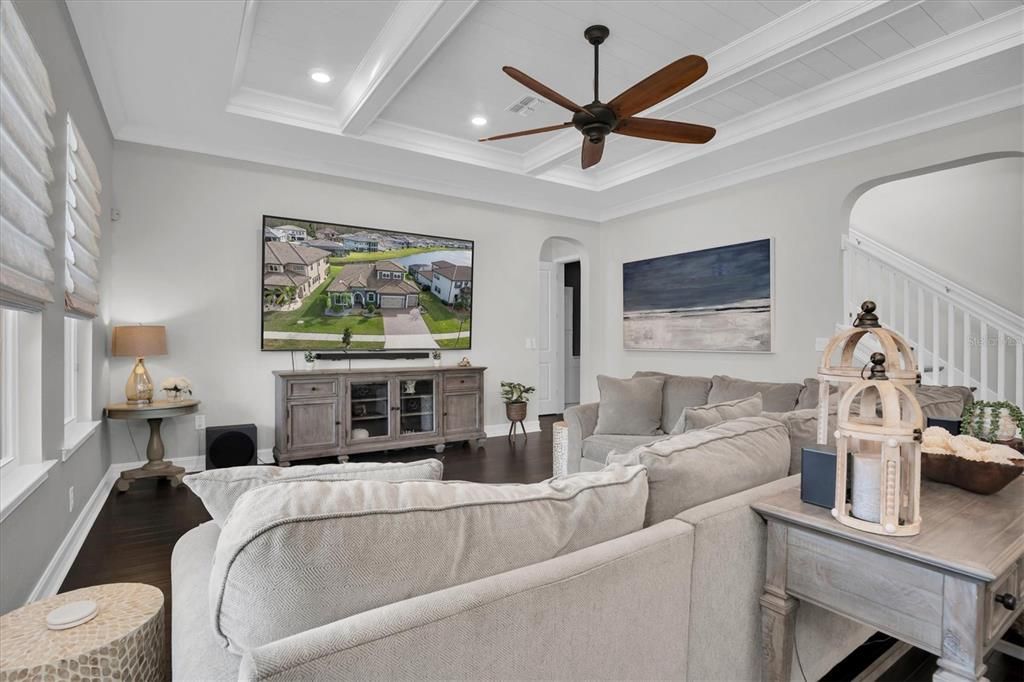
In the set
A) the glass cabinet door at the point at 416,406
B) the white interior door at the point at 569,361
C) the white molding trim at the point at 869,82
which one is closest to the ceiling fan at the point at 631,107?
the white molding trim at the point at 869,82

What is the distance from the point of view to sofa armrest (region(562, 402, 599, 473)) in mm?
3828

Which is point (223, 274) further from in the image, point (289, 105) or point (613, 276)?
point (613, 276)

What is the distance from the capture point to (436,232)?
5.73 metres

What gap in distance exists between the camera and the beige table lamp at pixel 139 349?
3.91 meters

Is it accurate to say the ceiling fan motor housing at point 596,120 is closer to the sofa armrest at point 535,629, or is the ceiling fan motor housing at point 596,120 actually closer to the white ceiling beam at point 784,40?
the white ceiling beam at point 784,40

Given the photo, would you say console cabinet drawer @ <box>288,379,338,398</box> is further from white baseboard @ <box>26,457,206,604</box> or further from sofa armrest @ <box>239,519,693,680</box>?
sofa armrest @ <box>239,519,693,680</box>

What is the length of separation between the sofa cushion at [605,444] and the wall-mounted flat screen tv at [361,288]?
2464 mm

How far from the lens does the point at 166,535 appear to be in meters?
3.04

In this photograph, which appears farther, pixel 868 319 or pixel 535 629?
pixel 868 319

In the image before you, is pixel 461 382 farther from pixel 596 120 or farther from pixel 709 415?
pixel 709 415

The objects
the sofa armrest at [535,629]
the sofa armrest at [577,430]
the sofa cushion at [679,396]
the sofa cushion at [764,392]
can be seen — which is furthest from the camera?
the sofa cushion at [679,396]

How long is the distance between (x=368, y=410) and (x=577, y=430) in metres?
2.12

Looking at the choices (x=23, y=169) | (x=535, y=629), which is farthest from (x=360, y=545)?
(x=23, y=169)

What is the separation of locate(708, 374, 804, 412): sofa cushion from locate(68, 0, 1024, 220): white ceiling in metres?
2.01
